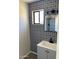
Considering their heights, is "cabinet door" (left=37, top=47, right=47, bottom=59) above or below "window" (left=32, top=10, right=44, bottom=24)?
below

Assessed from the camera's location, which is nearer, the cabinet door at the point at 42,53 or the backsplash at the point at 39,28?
the cabinet door at the point at 42,53

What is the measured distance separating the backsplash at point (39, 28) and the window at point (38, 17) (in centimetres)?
15

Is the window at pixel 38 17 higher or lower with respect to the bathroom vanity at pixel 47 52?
higher

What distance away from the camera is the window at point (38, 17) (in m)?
3.24

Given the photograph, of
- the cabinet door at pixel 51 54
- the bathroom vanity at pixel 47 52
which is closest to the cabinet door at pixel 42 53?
the bathroom vanity at pixel 47 52

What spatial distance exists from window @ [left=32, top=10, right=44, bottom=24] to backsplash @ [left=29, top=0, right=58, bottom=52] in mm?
147

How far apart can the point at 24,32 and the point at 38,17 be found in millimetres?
807

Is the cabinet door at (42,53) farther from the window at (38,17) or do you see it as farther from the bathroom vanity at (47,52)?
the window at (38,17)

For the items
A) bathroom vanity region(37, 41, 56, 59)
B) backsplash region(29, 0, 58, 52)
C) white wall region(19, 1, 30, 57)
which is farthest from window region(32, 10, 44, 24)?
bathroom vanity region(37, 41, 56, 59)

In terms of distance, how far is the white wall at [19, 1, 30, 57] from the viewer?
332 centimetres

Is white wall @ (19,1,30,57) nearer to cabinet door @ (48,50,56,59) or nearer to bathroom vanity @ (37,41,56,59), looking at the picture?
bathroom vanity @ (37,41,56,59)

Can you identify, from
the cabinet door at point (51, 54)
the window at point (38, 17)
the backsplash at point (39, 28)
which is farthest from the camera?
the window at point (38, 17)
